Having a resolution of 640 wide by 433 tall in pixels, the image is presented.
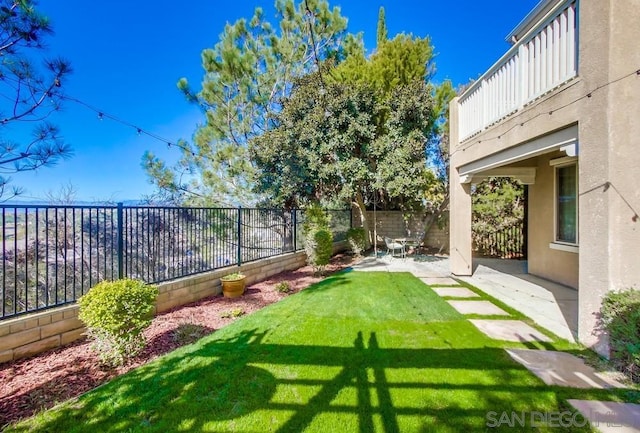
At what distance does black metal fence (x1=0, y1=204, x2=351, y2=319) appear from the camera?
12.4ft

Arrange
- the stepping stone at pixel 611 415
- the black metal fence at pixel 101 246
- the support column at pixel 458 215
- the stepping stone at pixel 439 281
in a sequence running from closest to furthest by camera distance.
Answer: the stepping stone at pixel 611 415 → the black metal fence at pixel 101 246 → the stepping stone at pixel 439 281 → the support column at pixel 458 215

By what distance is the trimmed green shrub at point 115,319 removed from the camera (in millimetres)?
3455

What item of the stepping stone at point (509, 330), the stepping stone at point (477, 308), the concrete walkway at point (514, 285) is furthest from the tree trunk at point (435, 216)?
the stepping stone at point (509, 330)

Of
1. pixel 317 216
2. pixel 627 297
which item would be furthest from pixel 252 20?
pixel 627 297

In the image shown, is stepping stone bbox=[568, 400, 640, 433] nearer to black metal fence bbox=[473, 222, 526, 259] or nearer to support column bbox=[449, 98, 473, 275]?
support column bbox=[449, 98, 473, 275]

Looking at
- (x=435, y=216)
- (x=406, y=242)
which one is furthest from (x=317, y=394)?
(x=435, y=216)

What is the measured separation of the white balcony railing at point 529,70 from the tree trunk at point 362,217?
6.19 metres

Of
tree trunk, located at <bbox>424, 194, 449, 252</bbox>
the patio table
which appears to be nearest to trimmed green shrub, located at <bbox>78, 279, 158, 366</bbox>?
the patio table

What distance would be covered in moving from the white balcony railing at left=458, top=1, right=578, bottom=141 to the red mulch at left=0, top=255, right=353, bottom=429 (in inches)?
254

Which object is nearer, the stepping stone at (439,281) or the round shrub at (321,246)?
the stepping stone at (439,281)

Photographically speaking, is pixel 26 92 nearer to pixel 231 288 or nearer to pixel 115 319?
pixel 115 319

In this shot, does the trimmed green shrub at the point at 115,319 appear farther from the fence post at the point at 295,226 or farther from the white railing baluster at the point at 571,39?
the white railing baluster at the point at 571,39

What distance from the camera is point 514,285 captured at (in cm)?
679

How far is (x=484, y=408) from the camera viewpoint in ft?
8.31
